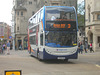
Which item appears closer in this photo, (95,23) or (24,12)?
(95,23)

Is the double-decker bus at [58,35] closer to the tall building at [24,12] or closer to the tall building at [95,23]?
the tall building at [95,23]

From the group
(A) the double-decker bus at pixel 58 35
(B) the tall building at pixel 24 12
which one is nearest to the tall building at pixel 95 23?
(A) the double-decker bus at pixel 58 35

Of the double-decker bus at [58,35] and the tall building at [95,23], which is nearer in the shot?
the double-decker bus at [58,35]

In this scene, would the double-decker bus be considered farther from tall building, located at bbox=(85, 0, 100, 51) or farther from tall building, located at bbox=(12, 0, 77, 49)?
tall building, located at bbox=(12, 0, 77, 49)

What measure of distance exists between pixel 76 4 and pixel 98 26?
26.8 m

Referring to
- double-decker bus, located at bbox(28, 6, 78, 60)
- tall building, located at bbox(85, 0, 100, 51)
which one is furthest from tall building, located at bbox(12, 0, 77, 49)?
double-decker bus, located at bbox(28, 6, 78, 60)

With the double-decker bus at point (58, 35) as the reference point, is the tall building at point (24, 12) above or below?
above

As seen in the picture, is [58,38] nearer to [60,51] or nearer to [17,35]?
[60,51]

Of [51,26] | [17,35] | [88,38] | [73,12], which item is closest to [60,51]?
[51,26]

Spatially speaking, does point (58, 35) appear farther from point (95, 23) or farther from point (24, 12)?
point (24, 12)

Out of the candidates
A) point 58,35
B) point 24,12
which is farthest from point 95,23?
point 24,12

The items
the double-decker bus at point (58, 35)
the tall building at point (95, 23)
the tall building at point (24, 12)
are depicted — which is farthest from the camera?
the tall building at point (24, 12)

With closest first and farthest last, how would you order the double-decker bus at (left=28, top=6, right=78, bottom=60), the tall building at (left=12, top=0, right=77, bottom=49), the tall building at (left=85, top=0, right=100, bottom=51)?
the double-decker bus at (left=28, top=6, right=78, bottom=60)
the tall building at (left=85, top=0, right=100, bottom=51)
the tall building at (left=12, top=0, right=77, bottom=49)

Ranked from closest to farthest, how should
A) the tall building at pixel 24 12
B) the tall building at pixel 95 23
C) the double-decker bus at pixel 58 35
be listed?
the double-decker bus at pixel 58 35
the tall building at pixel 95 23
the tall building at pixel 24 12
